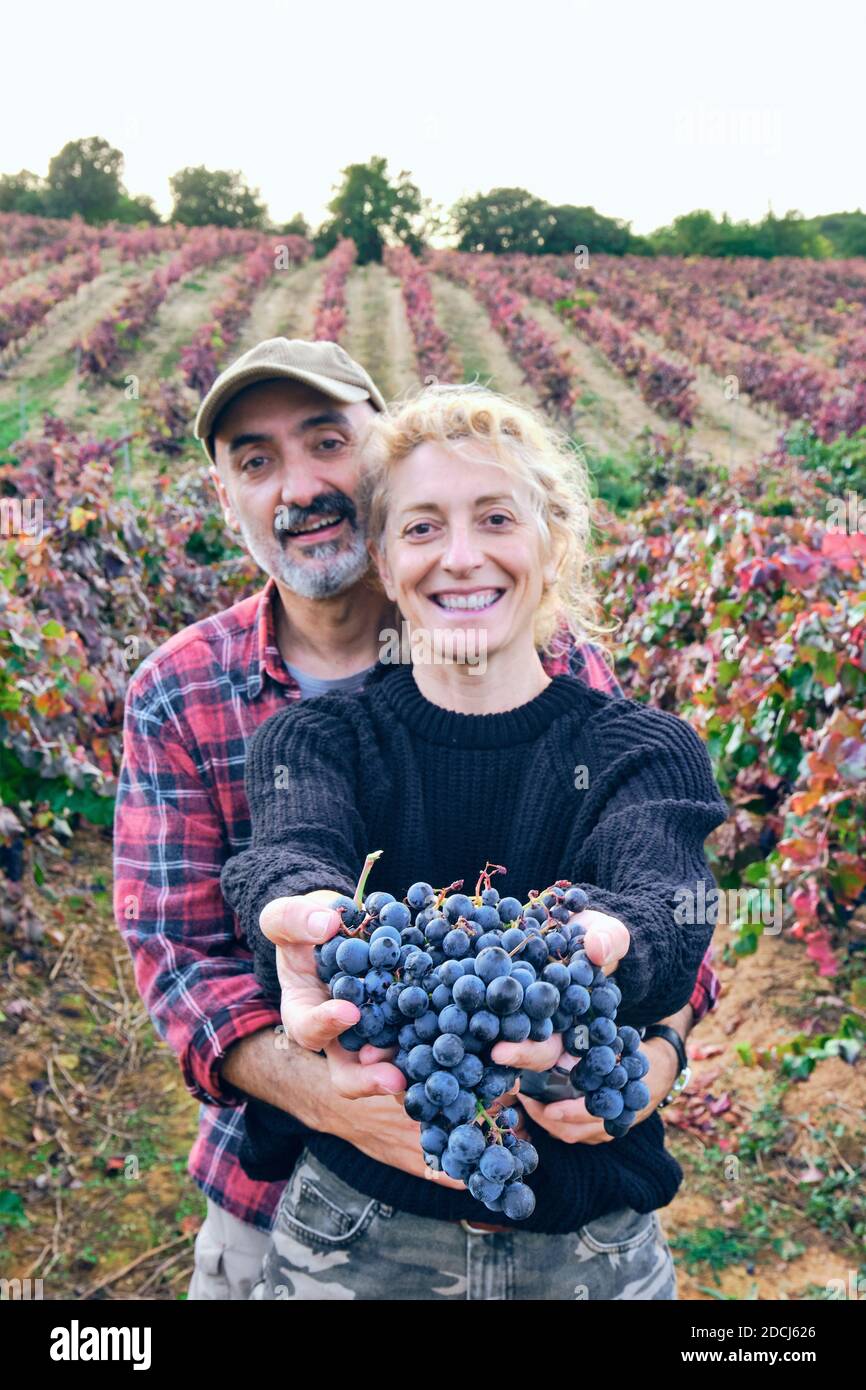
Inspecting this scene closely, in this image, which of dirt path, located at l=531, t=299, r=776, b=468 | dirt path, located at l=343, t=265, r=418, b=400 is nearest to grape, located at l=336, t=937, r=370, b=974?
dirt path, located at l=531, t=299, r=776, b=468

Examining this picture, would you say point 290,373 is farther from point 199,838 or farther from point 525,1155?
point 525,1155

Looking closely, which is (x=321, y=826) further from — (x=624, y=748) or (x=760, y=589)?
(x=760, y=589)

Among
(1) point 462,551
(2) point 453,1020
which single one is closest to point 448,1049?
(2) point 453,1020

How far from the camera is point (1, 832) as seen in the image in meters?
3.54

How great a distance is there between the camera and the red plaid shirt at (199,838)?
5.84 ft

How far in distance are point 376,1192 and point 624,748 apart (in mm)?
735

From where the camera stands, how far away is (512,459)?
5.34 feet

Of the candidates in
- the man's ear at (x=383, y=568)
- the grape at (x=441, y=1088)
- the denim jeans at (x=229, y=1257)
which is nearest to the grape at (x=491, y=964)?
the grape at (x=441, y=1088)

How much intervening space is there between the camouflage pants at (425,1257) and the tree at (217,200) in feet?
136

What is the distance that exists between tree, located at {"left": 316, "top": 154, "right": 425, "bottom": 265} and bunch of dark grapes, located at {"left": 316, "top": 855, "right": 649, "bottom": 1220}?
37783mm

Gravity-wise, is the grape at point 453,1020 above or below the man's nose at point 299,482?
below

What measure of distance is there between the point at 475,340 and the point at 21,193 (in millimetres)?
22584

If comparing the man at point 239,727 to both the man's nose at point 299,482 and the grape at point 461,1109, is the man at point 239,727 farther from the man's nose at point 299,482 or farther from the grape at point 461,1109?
the grape at point 461,1109

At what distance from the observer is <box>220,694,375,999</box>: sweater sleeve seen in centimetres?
132
